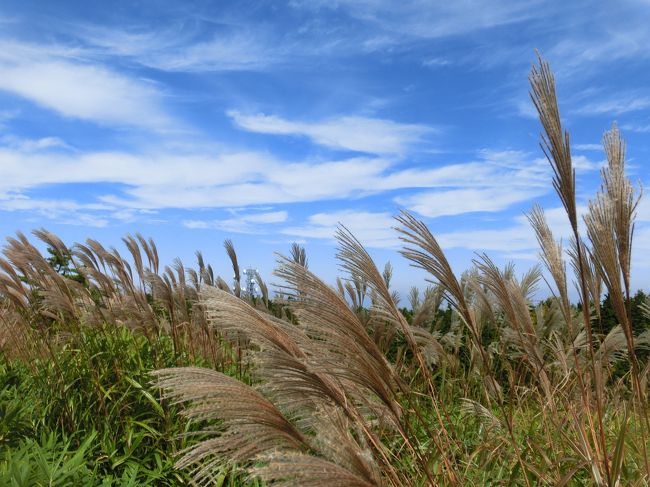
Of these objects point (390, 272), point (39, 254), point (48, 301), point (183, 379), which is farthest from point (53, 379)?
point (390, 272)

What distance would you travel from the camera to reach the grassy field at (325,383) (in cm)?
224

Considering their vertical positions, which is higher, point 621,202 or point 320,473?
point 621,202

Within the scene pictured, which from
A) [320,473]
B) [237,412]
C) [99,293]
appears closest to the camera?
[320,473]

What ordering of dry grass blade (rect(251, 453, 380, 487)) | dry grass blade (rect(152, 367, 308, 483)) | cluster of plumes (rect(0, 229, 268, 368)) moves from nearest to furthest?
dry grass blade (rect(251, 453, 380, 487)) < dry grass blade (rect(152, 367, 308, 483)) < cluster of plumes (rect(0, 229, 268, 368))

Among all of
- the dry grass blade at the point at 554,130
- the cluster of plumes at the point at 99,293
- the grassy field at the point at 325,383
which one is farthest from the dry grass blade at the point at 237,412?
the cluster of plumes at the point at 99,293

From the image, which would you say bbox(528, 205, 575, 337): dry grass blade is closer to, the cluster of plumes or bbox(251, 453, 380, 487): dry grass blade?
bbox(251, 453, 380, 487): dry grass blade

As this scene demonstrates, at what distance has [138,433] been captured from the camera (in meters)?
4.32

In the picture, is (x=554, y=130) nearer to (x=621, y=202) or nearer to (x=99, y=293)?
(x=621, y=202)

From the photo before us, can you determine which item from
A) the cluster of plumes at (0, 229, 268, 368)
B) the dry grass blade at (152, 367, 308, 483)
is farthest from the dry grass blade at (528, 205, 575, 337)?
the cluster of plumes at (0, 229, 268, 368)

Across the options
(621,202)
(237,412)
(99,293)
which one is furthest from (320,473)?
(99,293)

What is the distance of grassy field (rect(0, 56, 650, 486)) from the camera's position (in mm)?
2238

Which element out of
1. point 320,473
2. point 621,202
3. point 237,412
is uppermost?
point 621,202

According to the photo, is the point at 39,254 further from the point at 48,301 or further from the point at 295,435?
the point at 295,435

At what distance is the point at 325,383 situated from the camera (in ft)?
7.74
